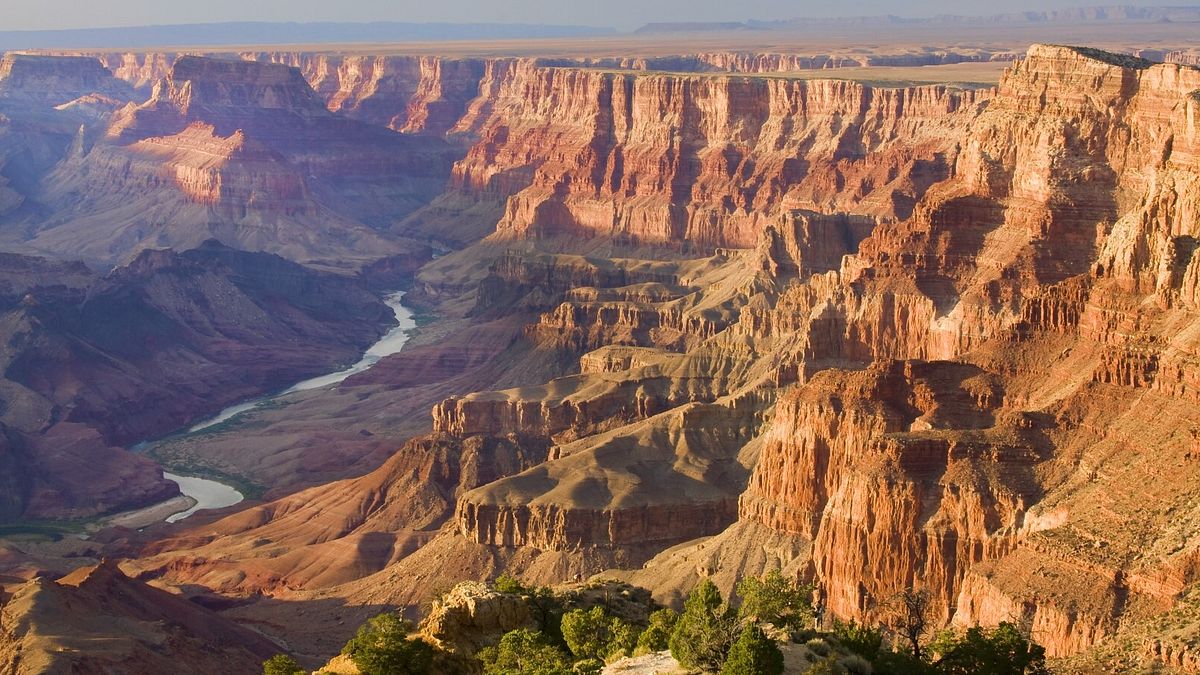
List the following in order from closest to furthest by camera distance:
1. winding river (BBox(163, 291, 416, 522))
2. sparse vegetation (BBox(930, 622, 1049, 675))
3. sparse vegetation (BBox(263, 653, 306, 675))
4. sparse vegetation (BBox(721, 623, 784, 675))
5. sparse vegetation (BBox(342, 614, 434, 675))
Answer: sparse vegetation (BBox(721, 623, 784, 675)) → sparse vegetation (BBox(342, 614, 434, 675)) → sparse vegetation (BBox(930, 622, 1049, 675)) → sparse vegetation (BBox(263, 653, 306, 675)) → winding river (BBox(163, 291, 416, 522))

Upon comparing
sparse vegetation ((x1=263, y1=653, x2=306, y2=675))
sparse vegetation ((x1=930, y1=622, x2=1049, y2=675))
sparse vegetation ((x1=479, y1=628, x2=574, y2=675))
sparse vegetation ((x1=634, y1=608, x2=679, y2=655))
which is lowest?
sparse vegetation ((x1=263, y1=653, x2=306, y2=675))

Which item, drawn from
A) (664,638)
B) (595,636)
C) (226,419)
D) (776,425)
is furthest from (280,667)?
(226,419)

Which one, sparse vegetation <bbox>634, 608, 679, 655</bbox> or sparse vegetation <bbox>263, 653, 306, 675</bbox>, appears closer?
sparse vegetation <bbox>634, 608, 679, 655</bbox>

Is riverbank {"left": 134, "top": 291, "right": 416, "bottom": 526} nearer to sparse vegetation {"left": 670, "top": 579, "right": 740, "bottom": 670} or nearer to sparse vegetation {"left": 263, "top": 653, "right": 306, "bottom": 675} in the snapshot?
sparse vegetation {"left": 263, "top": 653, "right": 306, "bottom": 675}

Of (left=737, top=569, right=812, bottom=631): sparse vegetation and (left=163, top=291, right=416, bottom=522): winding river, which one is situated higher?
(left=737, top=569, right=812, bottom=631): sparse vegetation

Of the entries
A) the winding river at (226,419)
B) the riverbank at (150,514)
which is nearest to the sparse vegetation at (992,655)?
the riverbank at (150,514)

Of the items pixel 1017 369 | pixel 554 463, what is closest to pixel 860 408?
pixel 1017 369

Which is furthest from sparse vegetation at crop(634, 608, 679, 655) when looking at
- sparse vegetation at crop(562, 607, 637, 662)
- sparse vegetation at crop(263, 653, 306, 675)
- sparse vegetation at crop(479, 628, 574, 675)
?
sparse vegetation at crop(263, 653, 306, 675)

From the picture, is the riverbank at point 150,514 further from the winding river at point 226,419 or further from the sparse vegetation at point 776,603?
the sparse vegetation at point 776,603
